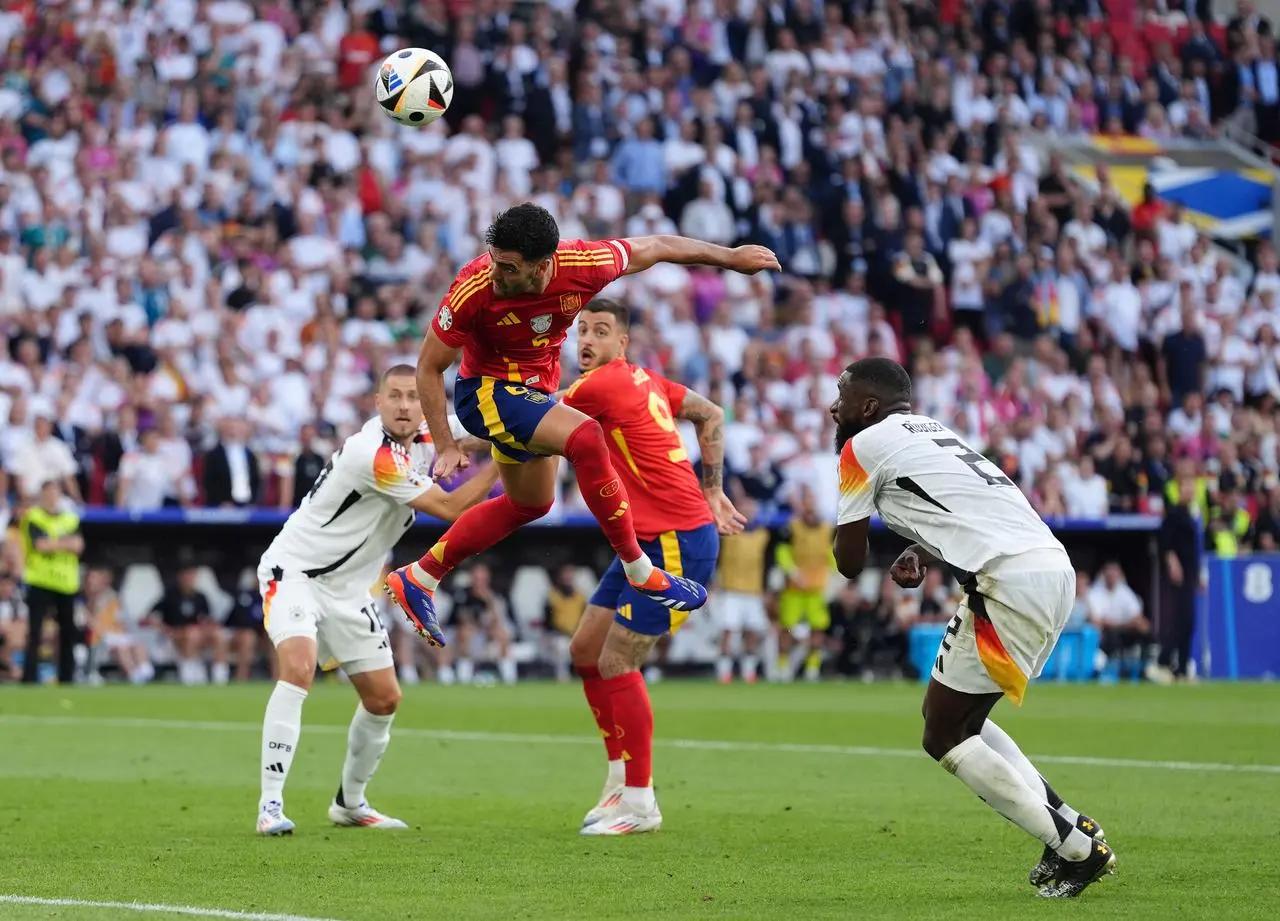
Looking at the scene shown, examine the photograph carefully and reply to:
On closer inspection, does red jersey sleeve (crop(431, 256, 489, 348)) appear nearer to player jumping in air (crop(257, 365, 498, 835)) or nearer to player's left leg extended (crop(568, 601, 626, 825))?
player jumping in air (crop(257, 365, 498, 835))

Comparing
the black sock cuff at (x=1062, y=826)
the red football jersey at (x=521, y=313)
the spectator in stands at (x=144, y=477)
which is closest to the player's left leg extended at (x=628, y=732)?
the red football jersey at (x=521, y=313)

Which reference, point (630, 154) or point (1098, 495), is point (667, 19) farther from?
point (1098, 495)

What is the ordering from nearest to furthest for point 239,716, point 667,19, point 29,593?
point 239,716, point 29,593, point 667,19

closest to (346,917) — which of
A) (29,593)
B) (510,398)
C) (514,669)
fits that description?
(510,398)

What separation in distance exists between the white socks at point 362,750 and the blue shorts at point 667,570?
131 centimetres

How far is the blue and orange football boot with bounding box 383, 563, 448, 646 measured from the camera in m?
9.77

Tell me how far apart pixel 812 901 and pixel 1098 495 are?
17.7 metres

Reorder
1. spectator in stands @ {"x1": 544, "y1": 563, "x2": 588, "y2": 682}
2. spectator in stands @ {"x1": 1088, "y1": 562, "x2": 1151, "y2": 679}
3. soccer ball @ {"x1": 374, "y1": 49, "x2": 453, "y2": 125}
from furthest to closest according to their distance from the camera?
spectator in stands @ {"x1": 1088, "y1": 562, "x2": 1151, "y2": 679}
spectator in stands @ {"x1": 544, "y1": 563, "x2": 588, "y2": 682}
soccer ball @ {"x1": 374, "y1": 49, "x2": 453, "y2": 125}

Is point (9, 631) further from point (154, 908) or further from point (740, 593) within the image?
point (154, 908)

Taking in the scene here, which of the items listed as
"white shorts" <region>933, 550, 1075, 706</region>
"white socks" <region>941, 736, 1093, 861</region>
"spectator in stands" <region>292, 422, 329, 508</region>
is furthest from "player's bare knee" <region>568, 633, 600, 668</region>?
"spectator in stands" <region>292, 422, 329, 508</region>

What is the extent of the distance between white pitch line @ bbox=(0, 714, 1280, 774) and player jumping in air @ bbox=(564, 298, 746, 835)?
4063 millimetres

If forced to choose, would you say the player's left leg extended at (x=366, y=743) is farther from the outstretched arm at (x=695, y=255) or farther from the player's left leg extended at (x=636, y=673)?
the outstretched arm at (x=695, y=255)

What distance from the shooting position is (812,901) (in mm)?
7504

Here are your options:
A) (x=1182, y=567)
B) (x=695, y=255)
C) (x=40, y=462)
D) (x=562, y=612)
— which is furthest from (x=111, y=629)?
(x=695, y=255)
